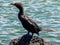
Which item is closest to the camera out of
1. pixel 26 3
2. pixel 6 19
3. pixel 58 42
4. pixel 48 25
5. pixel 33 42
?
pixel 33 42

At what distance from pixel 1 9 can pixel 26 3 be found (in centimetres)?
196

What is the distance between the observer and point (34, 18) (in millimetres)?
15344

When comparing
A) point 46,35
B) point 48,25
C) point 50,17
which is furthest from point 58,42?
point 50,17

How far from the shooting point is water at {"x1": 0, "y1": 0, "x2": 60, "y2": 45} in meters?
13.0

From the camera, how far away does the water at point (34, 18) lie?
12992 millimetres

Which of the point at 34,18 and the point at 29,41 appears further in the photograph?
the point at 34,18

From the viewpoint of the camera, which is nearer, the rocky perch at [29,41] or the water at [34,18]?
the rocky perch at [29,41]

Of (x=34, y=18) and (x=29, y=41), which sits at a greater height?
(x=29, y=41)

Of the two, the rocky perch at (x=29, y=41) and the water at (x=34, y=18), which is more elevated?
the rocky perch at (x=29, y=41)

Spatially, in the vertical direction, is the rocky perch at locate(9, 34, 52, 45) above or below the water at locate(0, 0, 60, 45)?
above

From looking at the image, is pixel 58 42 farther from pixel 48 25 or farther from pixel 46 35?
pixel 48 25

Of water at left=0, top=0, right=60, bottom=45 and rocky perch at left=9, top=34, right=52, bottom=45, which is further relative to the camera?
water at left=0, top=0, right=60, bottom=45

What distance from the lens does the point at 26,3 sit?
18.8 metres

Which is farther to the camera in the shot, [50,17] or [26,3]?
[26,3]
